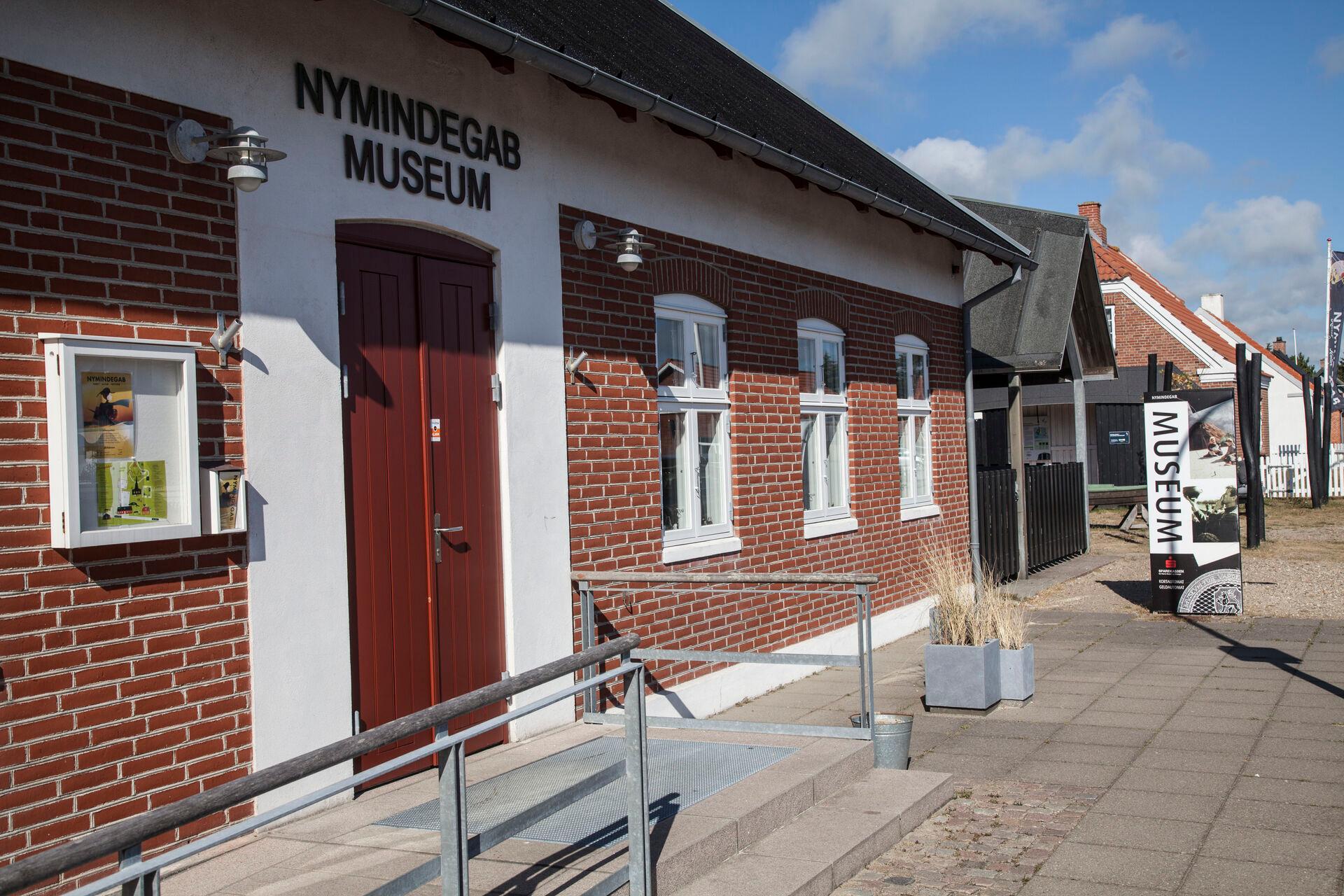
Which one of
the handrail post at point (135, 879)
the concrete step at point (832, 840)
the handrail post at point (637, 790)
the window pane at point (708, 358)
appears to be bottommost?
the concrete step at point (832, 840)

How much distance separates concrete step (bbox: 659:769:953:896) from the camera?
470cm

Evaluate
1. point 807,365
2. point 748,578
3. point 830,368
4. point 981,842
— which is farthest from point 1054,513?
point 981,842

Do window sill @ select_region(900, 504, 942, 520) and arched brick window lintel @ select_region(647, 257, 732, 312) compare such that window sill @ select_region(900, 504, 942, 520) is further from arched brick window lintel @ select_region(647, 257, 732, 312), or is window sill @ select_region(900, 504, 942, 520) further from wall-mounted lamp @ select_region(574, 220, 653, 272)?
wall-mounted lamp @ select_region(574, 220, 653, 272)

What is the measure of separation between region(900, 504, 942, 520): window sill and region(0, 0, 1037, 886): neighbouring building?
2596 millimetres

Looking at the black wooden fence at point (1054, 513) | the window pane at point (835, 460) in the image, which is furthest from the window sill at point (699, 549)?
the black wooden fence at point (1054, 513)

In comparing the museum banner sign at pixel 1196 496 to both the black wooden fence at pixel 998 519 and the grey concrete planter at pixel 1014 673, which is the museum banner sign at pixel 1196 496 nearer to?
the black wooden fence at pixel 998 519

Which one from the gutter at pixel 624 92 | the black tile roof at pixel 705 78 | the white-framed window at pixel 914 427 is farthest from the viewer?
the white-framed window at pixel 914 427

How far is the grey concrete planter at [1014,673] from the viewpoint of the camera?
326 inches

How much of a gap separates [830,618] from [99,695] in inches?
266

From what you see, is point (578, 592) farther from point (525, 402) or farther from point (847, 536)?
point (847, 536)

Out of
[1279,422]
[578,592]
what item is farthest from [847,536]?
[1279,422]

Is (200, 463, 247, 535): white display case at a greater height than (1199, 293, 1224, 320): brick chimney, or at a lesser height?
lesser

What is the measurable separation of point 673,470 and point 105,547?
4439 millimetres

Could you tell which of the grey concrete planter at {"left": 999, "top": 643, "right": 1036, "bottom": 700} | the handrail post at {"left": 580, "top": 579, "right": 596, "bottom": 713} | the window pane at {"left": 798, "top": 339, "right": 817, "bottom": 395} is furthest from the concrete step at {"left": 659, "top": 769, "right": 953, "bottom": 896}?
the window pane at {"left": 798, "top": 339, "right": 817, "bottom": 395}
